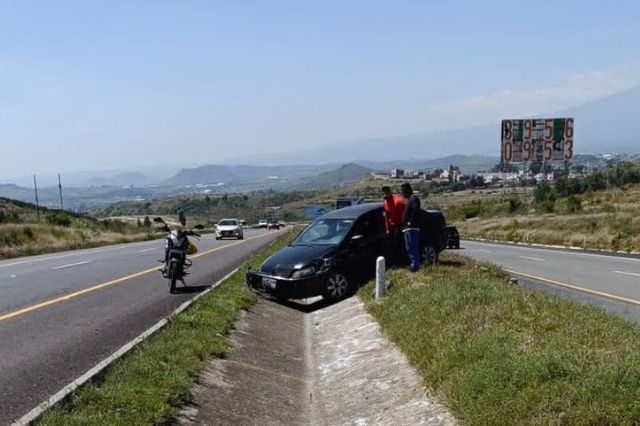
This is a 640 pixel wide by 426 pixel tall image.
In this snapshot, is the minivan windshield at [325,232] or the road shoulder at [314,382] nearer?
the road shoulder at [314,382]

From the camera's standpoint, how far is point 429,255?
48.6 feet

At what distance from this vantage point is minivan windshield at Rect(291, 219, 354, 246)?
13820 millimetres

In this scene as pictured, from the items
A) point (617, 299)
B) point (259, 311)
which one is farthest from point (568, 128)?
point (259, 311)

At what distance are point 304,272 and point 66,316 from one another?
169 inches

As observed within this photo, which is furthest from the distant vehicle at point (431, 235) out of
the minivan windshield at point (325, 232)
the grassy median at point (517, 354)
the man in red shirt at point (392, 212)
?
the grassy median at point (517, 354)

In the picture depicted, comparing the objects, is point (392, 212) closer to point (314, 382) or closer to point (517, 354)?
point (314, 382)

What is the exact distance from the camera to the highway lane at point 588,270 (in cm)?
1516

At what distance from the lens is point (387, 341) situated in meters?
8.81

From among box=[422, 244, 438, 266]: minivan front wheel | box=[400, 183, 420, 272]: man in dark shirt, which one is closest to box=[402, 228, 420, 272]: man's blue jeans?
box=[400, 183, 420, 272]: man in dark shirt

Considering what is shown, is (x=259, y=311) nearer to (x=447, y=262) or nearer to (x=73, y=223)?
(x=447, y=262)

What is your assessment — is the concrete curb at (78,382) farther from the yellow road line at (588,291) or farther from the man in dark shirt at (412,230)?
the yellow road line at (588,291)

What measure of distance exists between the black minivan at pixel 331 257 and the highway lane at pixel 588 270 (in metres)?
4.04

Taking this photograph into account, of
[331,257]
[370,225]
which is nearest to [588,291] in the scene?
[370,225]

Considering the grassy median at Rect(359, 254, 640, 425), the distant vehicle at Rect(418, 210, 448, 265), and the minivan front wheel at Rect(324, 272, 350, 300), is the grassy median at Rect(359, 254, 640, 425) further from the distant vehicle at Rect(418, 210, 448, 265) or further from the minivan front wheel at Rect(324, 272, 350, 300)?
the distant vehicle at Rect(418, 210, 448, 265)
